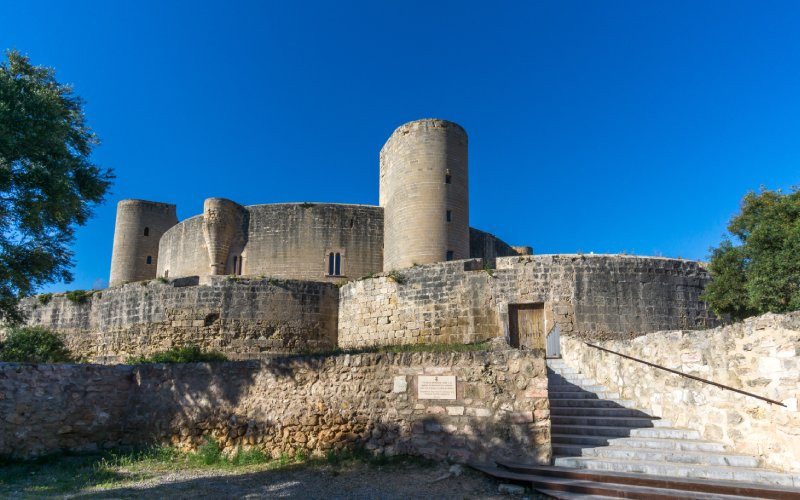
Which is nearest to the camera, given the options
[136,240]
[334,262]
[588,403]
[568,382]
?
[588,403]

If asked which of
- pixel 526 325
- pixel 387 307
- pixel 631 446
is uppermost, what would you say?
pixel 387 307

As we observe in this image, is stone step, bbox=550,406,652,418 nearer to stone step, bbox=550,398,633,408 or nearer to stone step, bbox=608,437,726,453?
stone step, bbox=550,398,633,408

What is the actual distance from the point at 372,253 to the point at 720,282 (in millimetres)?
15003

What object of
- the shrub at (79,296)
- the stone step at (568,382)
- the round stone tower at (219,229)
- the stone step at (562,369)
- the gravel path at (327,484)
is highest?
the round stone tower at (219,229)

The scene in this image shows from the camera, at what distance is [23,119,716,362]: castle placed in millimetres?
17609

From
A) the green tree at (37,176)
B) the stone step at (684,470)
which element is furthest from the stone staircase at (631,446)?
the green tree at (37,176)

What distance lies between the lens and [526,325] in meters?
17.7

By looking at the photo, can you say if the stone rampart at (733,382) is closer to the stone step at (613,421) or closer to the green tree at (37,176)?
the stone step at (613,421)

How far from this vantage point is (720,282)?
17.0 m

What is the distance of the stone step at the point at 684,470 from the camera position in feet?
22.6

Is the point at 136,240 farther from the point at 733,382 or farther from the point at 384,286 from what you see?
the point at 733,382

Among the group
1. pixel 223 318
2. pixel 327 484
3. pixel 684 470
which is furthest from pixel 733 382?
pixel 223 318

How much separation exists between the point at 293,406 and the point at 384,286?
10.1 m

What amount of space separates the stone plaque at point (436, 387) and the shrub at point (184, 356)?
34.9 ft
